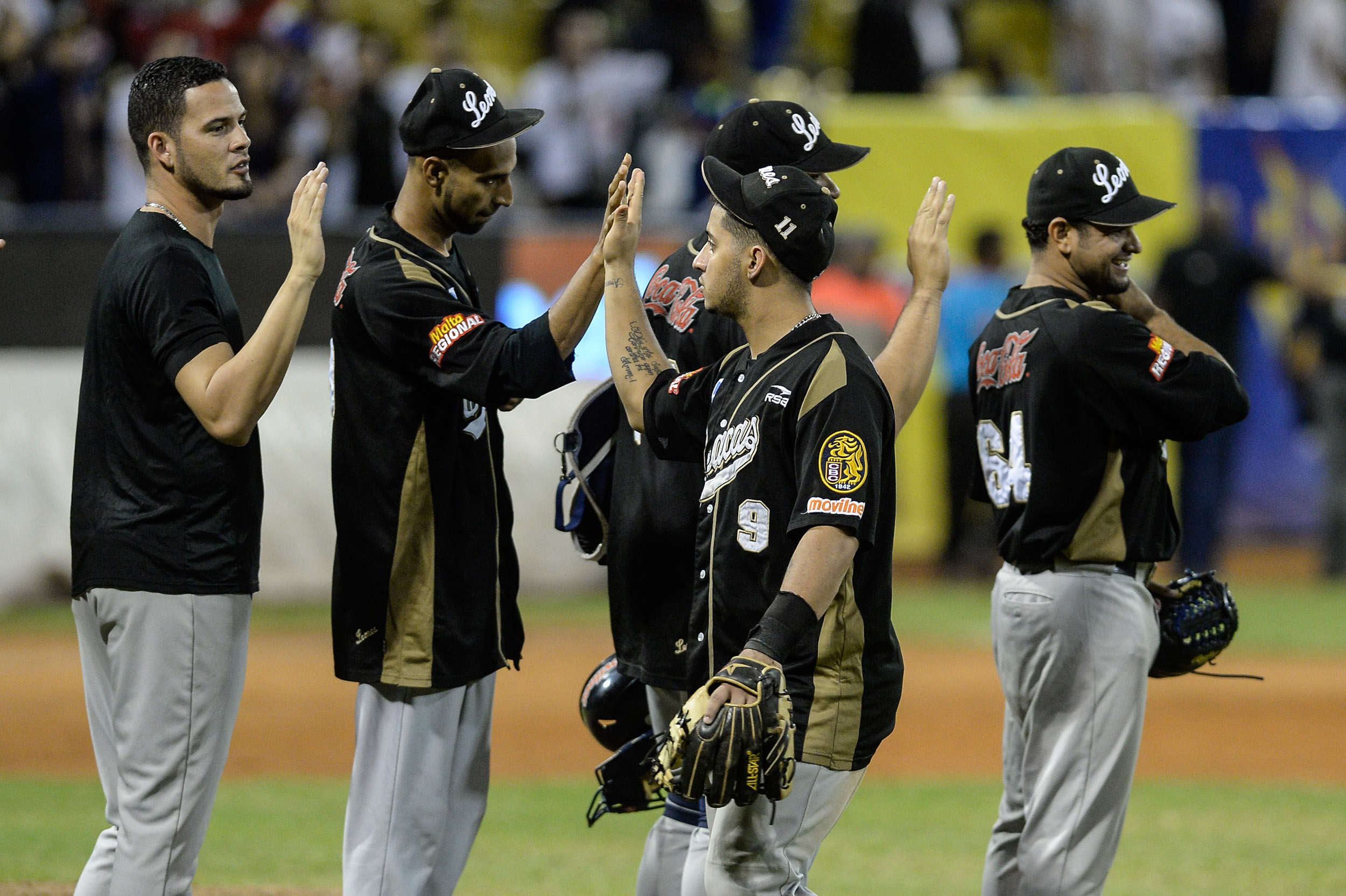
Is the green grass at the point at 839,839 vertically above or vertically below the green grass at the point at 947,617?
above

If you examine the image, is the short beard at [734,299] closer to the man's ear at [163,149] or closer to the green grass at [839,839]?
the man's ear at [163,149]

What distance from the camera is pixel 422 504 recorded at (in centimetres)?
436

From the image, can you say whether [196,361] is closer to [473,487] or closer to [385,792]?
[473,487]

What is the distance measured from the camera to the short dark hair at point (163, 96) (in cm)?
429

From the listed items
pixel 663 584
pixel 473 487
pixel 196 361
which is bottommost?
pixel 663 584

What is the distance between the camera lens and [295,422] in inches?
466

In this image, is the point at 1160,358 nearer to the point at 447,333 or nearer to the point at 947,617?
the point at 447,333

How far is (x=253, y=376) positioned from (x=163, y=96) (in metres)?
0.88

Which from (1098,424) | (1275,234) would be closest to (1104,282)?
(1098,424)

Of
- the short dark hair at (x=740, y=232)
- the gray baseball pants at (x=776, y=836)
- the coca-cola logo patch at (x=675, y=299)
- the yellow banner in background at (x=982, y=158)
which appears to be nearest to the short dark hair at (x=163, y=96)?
the coca-cola logo patch at (x=675, y=299)

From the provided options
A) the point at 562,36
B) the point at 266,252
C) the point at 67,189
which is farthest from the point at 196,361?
the point at 562,36

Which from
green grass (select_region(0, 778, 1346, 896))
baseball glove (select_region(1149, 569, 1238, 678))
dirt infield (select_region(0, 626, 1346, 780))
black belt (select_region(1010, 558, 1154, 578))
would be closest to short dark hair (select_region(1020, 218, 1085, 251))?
black belt (select_region(1010, 558, 1154, 578))

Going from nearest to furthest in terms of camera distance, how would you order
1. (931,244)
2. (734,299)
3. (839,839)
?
(734,299), (931,244), (839,839)

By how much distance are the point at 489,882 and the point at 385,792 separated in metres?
2.03
